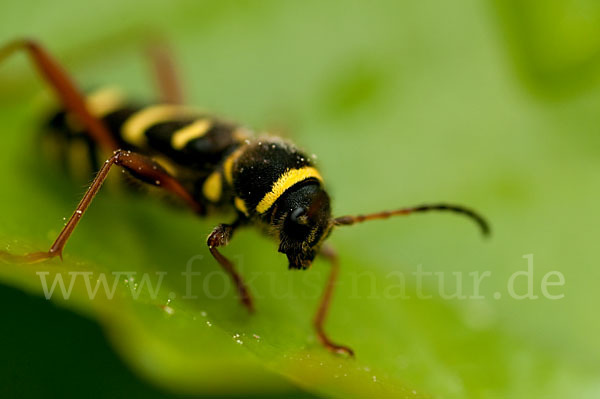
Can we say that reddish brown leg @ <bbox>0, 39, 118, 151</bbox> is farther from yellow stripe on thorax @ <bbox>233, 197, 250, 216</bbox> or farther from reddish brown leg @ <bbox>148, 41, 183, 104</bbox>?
yellow stripe on thorax @ <bbox>233, 197, 250, 216</bbox>

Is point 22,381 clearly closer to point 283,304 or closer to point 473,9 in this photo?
point 283,304

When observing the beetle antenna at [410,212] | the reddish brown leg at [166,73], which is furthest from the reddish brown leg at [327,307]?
the reddish brown leg at [166,73]

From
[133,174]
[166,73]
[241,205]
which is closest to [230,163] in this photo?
[241,205]

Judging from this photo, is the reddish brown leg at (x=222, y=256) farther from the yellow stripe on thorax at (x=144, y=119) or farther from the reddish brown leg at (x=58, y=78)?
the reddish brown leg at (x=58, y=78)

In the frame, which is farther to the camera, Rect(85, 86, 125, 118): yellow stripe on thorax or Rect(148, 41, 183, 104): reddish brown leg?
Rect(148, 41, 183, 104): reddish brown leg

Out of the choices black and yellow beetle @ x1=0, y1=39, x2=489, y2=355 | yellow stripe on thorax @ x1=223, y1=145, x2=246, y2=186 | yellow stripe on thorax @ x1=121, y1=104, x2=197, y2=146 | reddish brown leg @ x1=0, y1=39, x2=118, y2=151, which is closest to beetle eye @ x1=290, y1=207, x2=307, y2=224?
black and yellow beetle @ x1=0, y1=39, x2=489, y2=355
